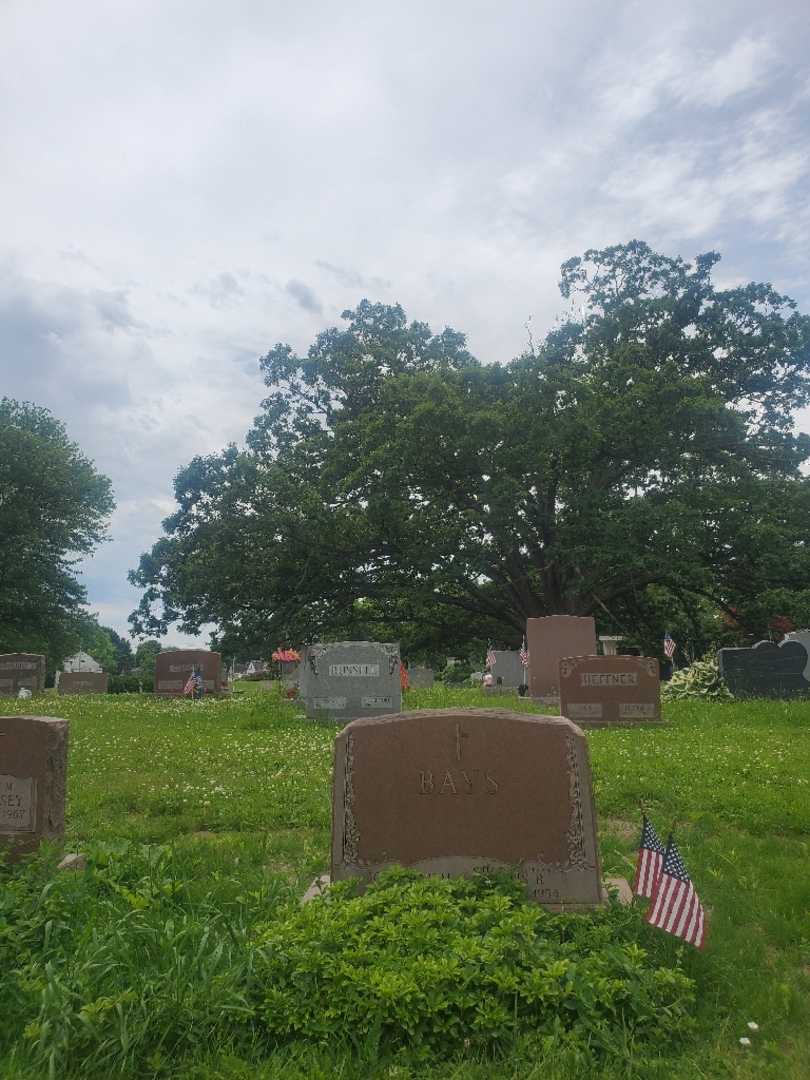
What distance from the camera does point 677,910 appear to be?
410cm

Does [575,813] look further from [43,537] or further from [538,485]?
[43,537]

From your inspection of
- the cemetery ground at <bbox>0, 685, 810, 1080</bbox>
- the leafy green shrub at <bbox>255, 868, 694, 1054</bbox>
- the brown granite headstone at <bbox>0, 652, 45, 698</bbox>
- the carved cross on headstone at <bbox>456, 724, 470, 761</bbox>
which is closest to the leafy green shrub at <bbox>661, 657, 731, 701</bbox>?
the cemetery ground at <bbox>0, 685, 810, 1080</bbox>

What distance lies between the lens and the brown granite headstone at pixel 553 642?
2038cm

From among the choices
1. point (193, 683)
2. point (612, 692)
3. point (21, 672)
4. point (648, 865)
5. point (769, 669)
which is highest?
point (21, 672)

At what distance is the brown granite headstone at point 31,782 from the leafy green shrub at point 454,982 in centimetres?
270

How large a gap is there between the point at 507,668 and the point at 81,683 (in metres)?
16.7

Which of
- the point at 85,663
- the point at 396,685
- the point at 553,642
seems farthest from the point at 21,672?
the point at 85,663

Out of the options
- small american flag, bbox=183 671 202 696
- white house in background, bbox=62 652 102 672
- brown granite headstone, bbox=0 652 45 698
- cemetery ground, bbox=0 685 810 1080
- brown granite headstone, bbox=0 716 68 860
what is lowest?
cemetery ground, bbox=0 685 810 1080

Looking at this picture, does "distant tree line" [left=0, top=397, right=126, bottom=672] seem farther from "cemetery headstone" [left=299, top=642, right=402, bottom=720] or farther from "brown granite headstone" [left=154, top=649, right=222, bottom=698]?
"cemetery headstone" [left=299, top=642, right=402, bottom=720]

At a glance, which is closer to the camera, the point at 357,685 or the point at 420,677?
the point at 357,685

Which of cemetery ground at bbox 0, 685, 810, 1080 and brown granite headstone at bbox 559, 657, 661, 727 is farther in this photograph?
brown granite headstone at bbox 559, 657, 661, 727

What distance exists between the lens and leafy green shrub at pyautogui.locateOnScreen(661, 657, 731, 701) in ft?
61.7

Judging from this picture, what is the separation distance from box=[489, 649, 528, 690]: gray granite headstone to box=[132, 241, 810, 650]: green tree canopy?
266 cm

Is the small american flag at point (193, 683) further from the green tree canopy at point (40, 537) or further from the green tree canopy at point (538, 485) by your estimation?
the green tree canopy at point (40, 537)
